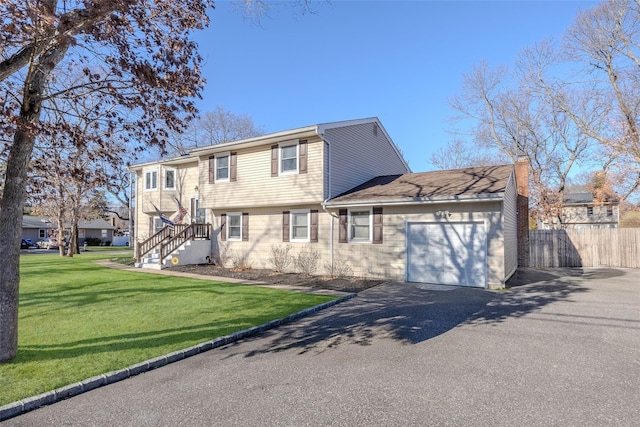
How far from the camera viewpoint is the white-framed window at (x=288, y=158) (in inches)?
567

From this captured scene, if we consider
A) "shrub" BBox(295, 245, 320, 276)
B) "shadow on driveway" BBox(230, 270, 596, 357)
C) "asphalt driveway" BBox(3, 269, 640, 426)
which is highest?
"shrub" BBox(295, 245, 320, 276)

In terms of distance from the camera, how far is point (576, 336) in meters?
6.21

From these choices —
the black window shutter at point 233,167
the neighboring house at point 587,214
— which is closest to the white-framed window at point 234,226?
the black window shutter at point 233,167

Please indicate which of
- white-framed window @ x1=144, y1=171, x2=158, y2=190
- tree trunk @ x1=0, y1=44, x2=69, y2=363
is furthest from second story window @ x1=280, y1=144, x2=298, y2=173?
white-framed window @ x1=144, y1=171, x2=158, y2=190

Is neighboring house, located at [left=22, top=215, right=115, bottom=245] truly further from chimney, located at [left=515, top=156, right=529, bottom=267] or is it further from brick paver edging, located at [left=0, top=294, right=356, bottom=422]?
chimney, located at [left=515, top=156, right=529, bottom=267]

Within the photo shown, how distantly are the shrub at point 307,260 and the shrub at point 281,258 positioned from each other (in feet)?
1.52

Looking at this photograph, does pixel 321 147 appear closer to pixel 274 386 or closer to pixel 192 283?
pixel 192 283

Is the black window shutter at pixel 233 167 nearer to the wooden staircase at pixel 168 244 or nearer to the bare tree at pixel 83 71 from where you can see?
the wooden staircase at pixel 168 244

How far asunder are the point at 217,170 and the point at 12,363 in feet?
41.4

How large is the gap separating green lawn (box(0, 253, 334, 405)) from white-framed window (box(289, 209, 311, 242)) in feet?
13.4

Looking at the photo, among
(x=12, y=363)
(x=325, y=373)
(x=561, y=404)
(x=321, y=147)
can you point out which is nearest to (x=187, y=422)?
(x=325, y=373)

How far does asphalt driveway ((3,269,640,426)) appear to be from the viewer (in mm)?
3555

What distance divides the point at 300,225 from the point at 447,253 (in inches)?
236

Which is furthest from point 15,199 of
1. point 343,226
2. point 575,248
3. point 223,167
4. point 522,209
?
point 575,248
